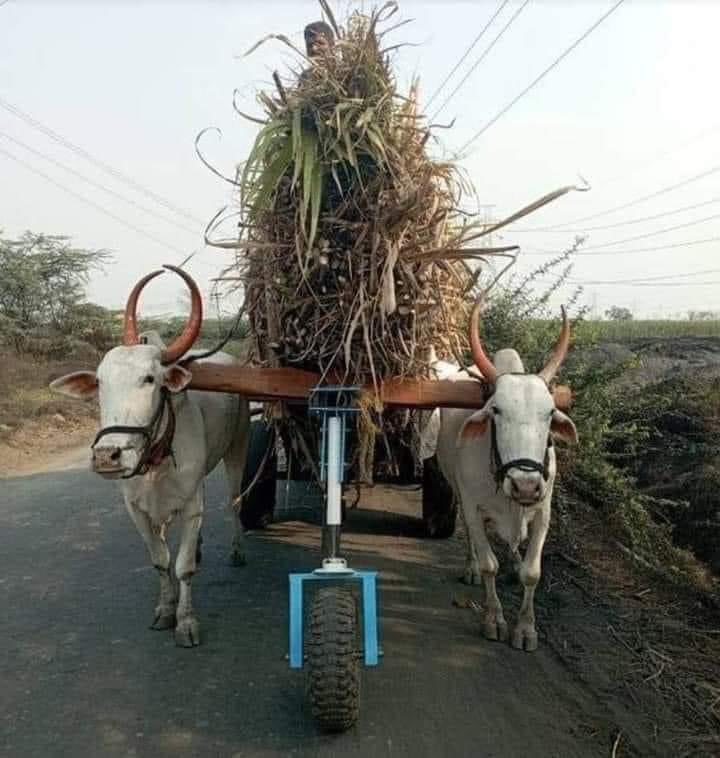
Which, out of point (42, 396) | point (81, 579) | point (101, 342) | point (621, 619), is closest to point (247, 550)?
point (81, 579)

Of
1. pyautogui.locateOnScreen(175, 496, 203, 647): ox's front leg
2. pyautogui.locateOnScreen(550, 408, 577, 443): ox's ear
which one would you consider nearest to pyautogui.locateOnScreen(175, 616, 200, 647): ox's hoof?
pyautogui.locateOnScreen(175, 496, 203, 647): ox's front leg

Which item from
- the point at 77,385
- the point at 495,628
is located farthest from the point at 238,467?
the point at 495,628

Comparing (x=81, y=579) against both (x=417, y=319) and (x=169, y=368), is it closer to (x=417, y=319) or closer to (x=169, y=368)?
(x=169, y=368)

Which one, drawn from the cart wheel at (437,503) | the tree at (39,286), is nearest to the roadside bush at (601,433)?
the cart wheel at (437,503)

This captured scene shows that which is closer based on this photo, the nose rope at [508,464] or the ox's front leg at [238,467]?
the nose rope at [508,464]

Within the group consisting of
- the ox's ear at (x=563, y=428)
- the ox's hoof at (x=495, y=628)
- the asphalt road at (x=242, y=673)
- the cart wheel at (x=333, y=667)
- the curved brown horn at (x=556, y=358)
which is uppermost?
the curved brown horn at (x=556, y=358)

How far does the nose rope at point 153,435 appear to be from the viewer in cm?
392

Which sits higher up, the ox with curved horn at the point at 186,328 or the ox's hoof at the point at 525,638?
the ox with curved horn at the point at 186,328

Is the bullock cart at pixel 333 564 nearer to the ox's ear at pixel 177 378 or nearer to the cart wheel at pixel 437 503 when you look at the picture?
the ox's ear at pixel 177 378

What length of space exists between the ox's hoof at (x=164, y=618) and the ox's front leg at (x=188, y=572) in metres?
0.16

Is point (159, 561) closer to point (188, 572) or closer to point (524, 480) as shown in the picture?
point (188, 572)

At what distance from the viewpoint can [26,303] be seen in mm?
21531

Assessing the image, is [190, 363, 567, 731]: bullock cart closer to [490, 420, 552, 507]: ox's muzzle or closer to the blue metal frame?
the blue metal frame

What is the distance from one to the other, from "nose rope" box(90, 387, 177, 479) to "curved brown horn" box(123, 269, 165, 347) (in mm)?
359
